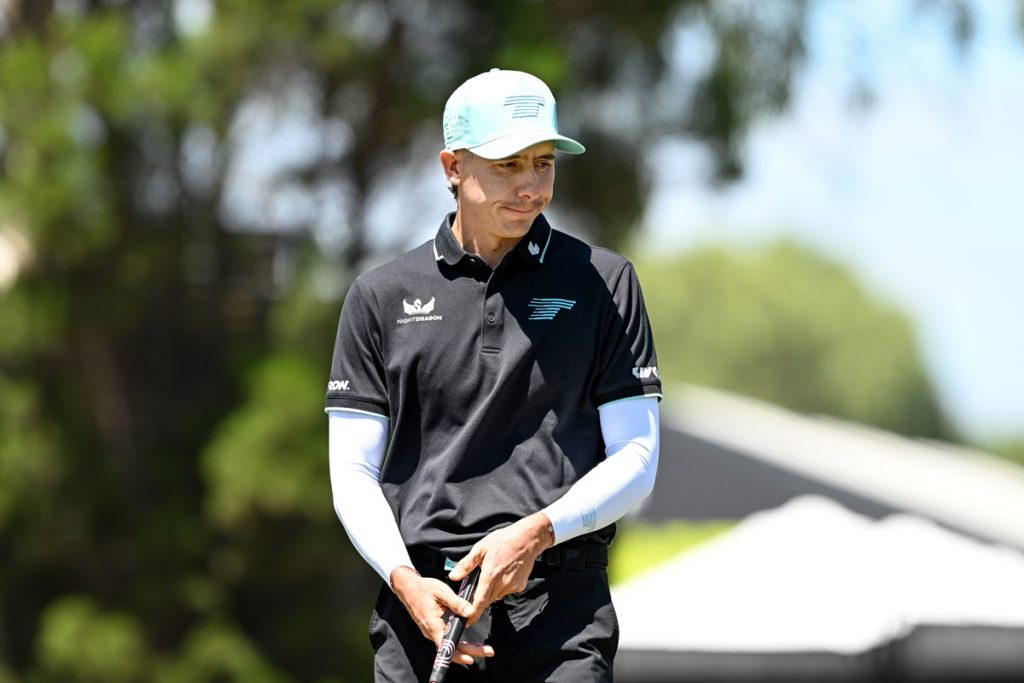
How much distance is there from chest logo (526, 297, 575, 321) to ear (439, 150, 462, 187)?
0.89ft

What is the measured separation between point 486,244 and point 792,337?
2275 inches

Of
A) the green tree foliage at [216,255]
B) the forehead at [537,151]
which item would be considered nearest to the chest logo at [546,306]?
the forehead at [537,151]

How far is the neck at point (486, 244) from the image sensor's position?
10.2 feet

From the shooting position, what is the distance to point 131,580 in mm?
12695

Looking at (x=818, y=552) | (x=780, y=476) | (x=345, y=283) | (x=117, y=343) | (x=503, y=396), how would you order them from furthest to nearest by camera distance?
Result: (x=780, y=476), (x=117, y=343), (x=345, y=283), (x=818, y=552), (x=503, y=396)

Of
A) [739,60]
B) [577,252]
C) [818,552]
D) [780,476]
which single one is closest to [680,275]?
[780,476]

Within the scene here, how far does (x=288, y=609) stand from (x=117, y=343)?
8.06 feet

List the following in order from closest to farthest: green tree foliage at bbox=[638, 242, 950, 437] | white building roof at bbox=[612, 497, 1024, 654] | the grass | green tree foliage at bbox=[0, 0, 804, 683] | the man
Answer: the man < white building roof at bbox=[612, 497, 1024, 654] < green tree foliage at bbox=[0, 0, 804, 683] < the grass < green tree foliage at bbox=[638, 242, 950, 437]

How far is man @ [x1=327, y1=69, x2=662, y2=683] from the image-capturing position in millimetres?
2943

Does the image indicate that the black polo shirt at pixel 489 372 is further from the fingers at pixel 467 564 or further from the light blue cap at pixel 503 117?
the light blue cap at pixel 503 117

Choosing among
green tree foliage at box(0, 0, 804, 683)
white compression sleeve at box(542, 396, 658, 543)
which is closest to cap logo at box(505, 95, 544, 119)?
white compression sleeve at box(542, 396, 658, 543)

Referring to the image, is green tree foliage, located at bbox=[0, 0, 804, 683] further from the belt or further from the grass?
the belt

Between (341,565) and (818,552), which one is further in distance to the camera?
(341,565)

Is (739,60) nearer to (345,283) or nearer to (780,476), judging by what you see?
(345,283)
